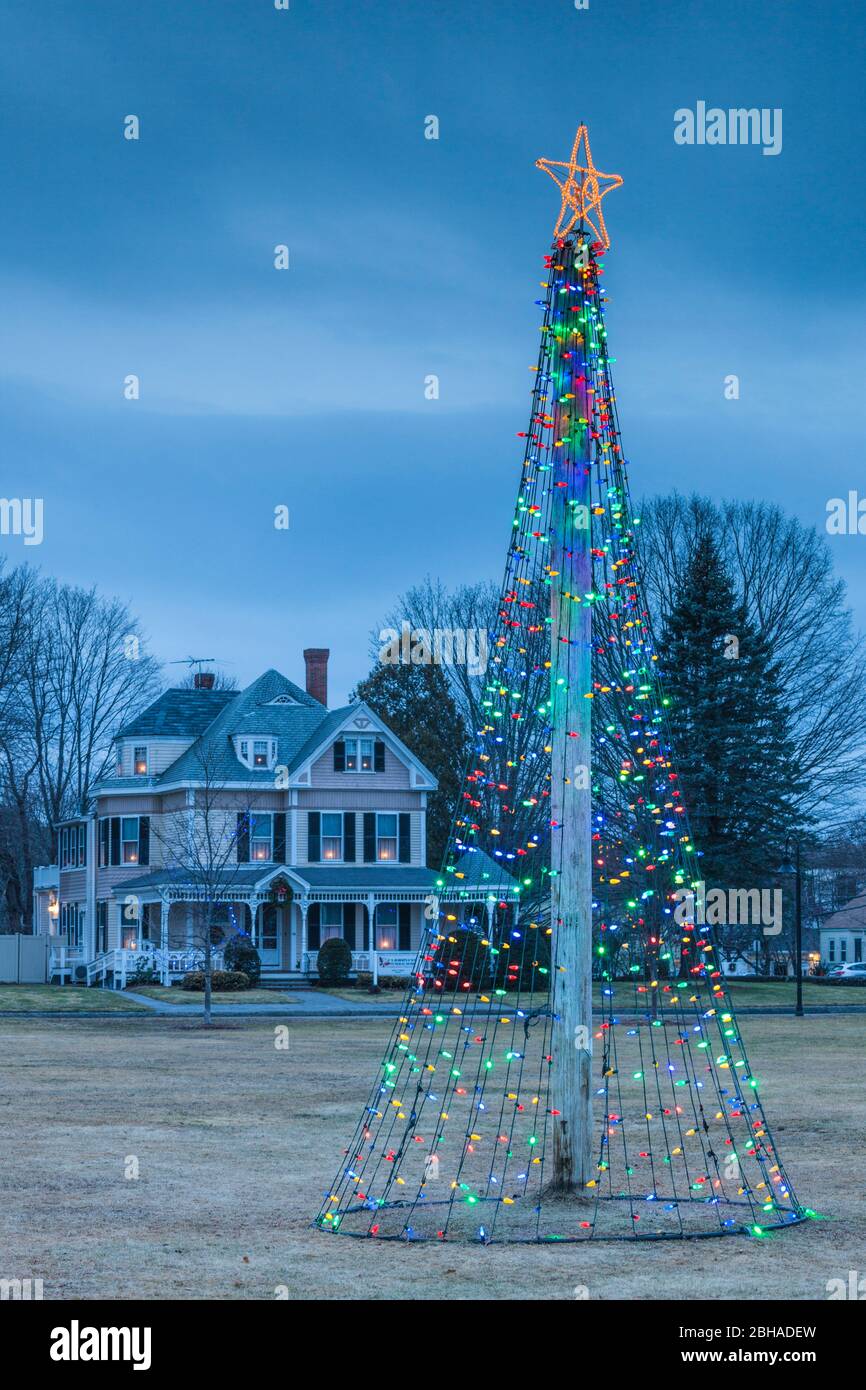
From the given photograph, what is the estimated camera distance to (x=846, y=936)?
94.6 m

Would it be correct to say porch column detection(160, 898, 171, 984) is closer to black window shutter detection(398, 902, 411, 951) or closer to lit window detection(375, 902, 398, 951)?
lit window detection(375, 902, 398, 951)

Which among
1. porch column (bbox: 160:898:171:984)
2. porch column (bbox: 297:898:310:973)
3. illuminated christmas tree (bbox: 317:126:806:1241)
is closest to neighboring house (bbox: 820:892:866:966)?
porch column (bbox: 297:898:310:973)

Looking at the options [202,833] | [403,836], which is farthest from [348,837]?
[202,833]

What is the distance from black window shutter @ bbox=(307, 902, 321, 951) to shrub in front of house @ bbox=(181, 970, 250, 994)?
5852 millimetres

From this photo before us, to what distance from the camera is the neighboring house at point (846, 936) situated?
306 ft

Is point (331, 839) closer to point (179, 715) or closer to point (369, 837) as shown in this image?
point (369, 837)

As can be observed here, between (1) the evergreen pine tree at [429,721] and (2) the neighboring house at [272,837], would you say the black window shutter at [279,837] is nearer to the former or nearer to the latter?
(2) the neighboring house at [272,837]

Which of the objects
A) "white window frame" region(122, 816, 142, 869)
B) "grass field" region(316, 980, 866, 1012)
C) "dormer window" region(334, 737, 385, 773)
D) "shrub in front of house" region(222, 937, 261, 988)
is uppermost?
"dormer window" region(334, 737, 385, 773)

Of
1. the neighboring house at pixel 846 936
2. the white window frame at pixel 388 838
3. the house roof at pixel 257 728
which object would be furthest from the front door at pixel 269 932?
the neighboring house at pixel 846 936

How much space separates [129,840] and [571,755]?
41.1 metres

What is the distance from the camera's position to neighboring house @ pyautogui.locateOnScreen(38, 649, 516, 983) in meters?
47.8
